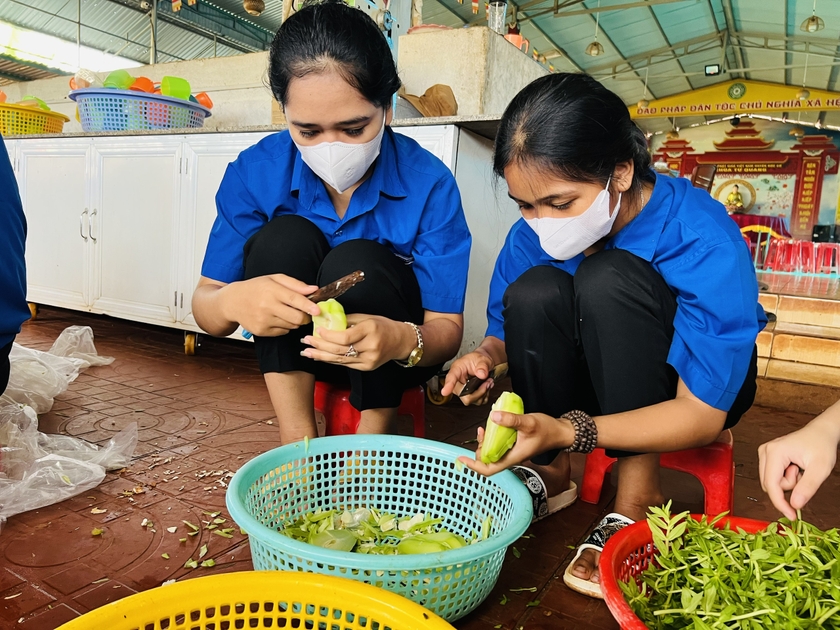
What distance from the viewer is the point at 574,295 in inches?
45.0

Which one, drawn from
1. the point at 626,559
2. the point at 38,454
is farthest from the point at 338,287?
the point at 38,454

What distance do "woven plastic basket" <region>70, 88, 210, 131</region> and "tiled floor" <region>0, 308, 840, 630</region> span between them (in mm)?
1215

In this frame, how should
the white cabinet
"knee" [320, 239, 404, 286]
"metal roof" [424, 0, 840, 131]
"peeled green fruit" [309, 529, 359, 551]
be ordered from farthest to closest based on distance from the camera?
"metal roof" [424, 0, 840, 131] → the white cabinet → "knee" [320, 239, 404, 286] → "peeled green fruit" [309, 529, 359, 551]

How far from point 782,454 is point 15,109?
13.0 feet

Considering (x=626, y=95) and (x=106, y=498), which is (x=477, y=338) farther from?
(x=626, y=95)

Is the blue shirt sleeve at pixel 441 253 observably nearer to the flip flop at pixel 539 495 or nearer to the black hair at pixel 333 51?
the black hair at pixel 333 51

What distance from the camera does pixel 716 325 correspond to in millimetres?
1001

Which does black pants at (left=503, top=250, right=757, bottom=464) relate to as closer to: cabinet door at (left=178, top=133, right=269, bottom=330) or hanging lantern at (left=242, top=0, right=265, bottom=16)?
cabinet door at (left=178, top=133, right=269, bottom=330)

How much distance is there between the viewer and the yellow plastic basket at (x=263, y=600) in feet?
1.97

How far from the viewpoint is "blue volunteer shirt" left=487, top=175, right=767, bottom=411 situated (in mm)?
995

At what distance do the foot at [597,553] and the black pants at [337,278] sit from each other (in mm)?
448

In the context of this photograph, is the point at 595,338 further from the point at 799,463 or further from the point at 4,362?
the point at 4,362

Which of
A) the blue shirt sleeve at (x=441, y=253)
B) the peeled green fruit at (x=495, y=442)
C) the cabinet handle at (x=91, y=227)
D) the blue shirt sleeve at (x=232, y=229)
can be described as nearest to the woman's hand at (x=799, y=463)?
the peeled green fruit at (x=495, y=442)

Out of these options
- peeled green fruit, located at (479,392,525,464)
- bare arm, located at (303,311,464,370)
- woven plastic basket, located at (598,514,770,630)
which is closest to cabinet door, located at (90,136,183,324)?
bare arm, located at (303,311,464,370)
